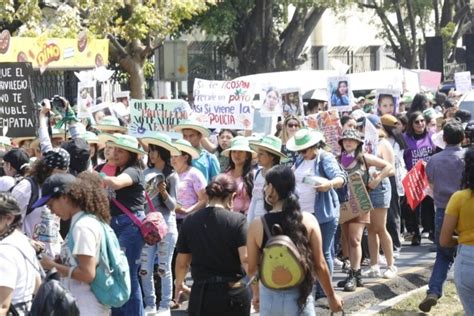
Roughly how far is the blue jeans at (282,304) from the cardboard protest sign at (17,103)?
5.06m

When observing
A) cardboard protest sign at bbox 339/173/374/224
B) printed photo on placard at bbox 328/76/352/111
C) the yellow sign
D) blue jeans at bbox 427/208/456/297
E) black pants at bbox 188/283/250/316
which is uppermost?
the yellow sign

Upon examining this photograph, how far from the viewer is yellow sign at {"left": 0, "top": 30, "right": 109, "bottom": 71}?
1788 centimetres

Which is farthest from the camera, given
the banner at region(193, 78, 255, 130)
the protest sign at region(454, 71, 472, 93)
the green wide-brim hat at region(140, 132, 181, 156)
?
the protest sign at region(454, 71, 472, 93)


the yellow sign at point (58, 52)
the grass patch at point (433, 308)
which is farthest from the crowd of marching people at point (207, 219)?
the yellow sign at point (58, 52)

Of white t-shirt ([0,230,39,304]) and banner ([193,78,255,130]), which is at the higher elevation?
banner ([193,78,255,130])

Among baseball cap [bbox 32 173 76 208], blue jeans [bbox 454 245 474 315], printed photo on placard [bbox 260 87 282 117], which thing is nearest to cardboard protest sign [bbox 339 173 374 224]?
blue jeans [bbox 454 245 474 315]

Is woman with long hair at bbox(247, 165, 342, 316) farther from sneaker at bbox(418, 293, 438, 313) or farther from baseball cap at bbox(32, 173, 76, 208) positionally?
sneaker at bbox(418, 293, 438, 313)

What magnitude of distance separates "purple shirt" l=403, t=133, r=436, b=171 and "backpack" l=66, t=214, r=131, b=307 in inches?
355

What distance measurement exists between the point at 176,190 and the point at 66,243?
4.13 meters

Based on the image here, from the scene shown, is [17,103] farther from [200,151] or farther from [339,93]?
[339,93]

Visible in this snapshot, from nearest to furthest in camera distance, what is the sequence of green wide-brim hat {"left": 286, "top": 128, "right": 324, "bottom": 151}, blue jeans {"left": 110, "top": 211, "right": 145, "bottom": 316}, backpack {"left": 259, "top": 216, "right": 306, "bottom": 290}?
backpack {"left": 259, "top": 216, "right": 306, "bottom": 290}, blue jeans {"left": 110, "top": 211, "right": 145, "bottom": 316}, green wide-brim hat {"left": 286, "top": 128, "right": 324, "bottom": 151}

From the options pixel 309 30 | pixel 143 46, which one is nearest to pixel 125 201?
pixel 143 46

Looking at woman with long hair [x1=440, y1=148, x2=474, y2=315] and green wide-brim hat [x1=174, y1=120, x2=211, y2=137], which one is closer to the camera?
woman with long hair [x1=440, y1=148, x2=474, y2=315]

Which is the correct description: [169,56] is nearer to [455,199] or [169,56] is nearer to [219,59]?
[455,199]
